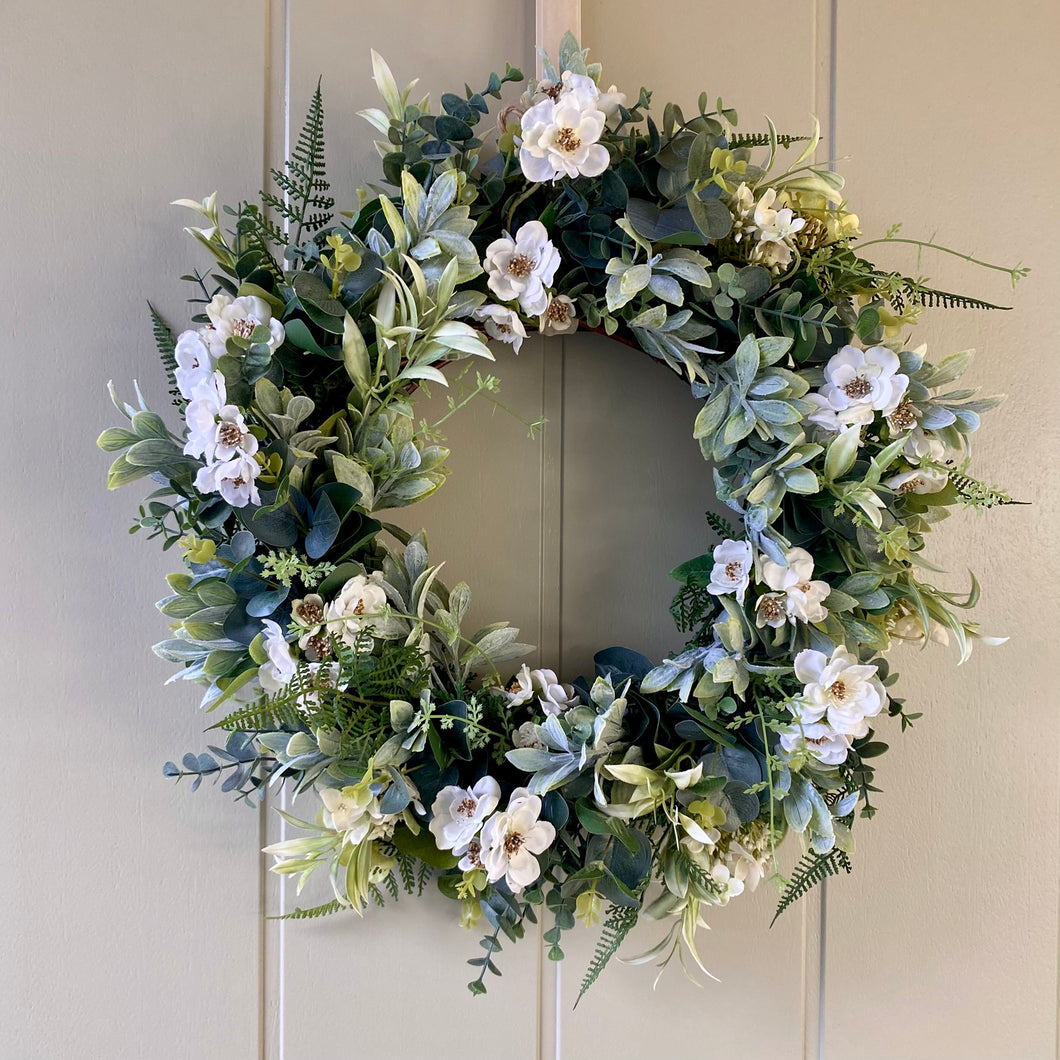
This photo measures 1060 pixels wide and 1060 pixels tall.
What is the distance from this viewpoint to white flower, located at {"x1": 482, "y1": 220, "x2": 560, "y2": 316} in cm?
71

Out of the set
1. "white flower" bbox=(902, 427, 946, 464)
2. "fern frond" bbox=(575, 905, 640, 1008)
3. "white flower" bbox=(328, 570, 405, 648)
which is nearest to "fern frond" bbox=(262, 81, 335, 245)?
"white flower" bbox=(328, 570, 405, 648)

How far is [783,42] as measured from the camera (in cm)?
90

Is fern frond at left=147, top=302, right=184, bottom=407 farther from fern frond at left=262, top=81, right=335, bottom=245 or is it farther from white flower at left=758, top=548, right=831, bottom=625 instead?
white flower at left=758, top=548, right=831, bottom=625

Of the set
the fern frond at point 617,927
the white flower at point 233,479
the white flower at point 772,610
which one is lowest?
the fern frond at point 617,927

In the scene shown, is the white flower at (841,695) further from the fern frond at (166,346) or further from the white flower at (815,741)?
the fern frond at (166,346)

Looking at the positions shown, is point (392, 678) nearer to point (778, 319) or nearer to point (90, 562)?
point (90, 562)

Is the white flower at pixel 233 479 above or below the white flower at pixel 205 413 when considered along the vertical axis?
below

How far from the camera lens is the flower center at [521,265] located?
71 cm

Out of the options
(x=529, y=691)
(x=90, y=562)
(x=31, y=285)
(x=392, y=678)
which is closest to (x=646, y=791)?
(x=529, y=691)

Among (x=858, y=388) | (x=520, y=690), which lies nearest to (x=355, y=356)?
(x=520, y=690)

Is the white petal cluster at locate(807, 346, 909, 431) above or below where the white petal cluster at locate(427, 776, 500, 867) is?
above

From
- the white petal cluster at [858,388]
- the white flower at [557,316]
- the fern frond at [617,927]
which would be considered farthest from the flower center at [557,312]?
the fern frond at [617,927]

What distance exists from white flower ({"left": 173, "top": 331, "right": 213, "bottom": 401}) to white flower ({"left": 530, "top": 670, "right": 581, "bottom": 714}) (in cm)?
37

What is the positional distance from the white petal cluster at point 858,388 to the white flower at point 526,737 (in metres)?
0.36
